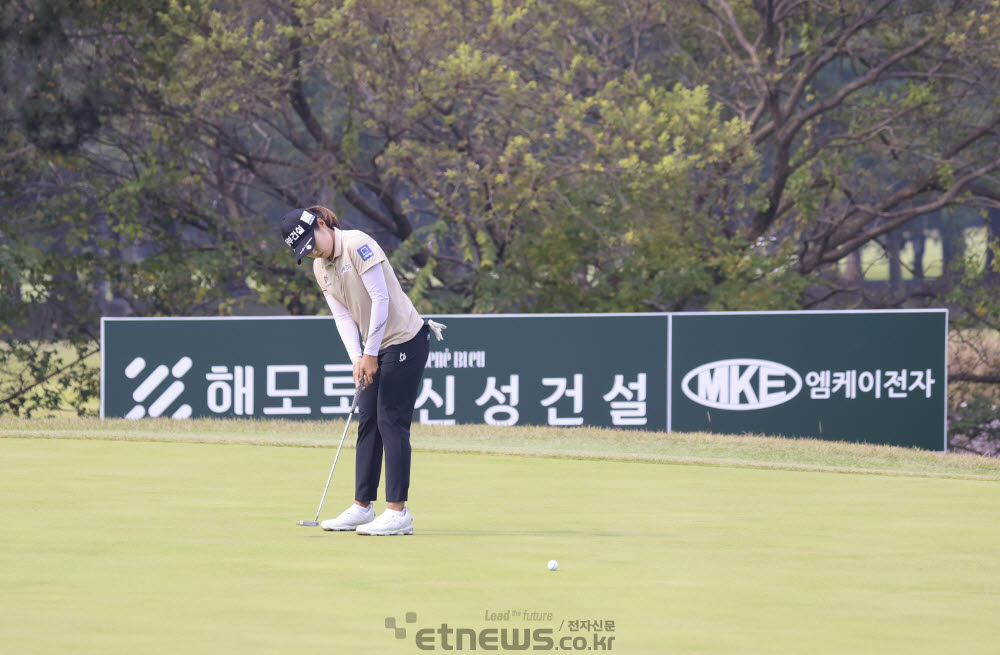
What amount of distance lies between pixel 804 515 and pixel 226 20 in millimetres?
15104

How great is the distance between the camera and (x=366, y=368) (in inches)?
305

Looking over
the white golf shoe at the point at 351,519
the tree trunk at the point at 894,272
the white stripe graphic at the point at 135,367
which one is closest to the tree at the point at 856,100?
the tree trunk at the point at 894,272

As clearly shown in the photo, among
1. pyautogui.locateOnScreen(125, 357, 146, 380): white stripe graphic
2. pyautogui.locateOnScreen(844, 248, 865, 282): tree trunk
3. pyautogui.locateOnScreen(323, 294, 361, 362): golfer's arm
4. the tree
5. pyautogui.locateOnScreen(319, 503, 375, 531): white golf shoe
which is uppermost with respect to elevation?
the tree

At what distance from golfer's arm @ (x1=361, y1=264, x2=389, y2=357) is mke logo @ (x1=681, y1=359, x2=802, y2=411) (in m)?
9.23

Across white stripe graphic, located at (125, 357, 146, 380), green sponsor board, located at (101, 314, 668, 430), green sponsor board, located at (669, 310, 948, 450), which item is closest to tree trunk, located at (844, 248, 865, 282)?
green sponsor board, located at (669, 310, 948, 450)

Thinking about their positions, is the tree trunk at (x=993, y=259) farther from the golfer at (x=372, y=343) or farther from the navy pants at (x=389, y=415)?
the navy pants at (x=389, y=415)

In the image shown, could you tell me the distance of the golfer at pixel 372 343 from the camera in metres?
7.66

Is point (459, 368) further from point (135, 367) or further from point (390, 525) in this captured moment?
point (390, 525)

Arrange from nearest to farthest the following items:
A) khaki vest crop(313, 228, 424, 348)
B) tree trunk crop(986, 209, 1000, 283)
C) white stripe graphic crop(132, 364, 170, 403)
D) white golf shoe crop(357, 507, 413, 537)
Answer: white golf shoe crop(357, 507, 413, 537) → khaki vest crop(313, 228, 424, 348) → white stripe graphic crop(132, 364, 170, 403) → tree trunk crop(986, 209, 1000, 283)

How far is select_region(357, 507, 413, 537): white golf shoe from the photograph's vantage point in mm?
7438

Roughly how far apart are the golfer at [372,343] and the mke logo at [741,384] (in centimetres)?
878

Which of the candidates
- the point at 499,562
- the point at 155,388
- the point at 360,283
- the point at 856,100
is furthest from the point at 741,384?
the point at 499,562

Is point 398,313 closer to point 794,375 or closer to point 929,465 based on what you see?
point 929,465

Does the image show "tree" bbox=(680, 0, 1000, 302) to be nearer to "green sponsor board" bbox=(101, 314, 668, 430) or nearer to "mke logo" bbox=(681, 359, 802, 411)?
"mke logo" bbox=(681, 359, 802, 411)
